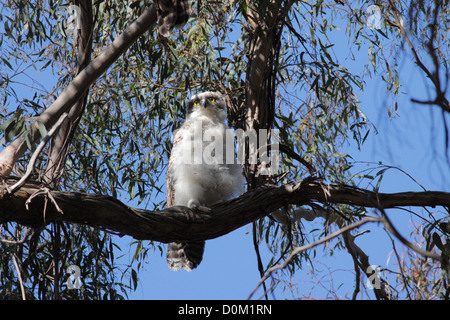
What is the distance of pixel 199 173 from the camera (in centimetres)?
293

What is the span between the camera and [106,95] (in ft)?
13.3

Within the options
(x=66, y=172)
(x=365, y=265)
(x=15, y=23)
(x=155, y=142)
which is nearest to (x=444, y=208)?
(x=365, y=265)

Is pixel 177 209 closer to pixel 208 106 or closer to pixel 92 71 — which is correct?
pixel 92 71

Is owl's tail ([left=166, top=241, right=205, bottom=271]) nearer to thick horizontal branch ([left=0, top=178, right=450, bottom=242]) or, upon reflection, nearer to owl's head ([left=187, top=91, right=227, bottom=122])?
thick horizontal branch ([left=0, top=178, right=450, bottom=242])

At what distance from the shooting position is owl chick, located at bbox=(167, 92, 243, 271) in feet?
9.57

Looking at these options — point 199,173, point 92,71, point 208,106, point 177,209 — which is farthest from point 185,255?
point 92,71

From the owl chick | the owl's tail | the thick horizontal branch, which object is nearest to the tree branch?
the thick horizontal branch

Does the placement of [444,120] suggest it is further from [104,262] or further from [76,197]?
[104,262]

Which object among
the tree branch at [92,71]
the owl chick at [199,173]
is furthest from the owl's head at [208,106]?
the tree branch at [92,71]

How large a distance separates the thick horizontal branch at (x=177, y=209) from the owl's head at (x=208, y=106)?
808 mm

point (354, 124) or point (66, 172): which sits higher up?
point (354, 124)

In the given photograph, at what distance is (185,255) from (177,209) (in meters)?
0.56

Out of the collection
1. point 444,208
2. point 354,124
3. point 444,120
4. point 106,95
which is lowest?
point 444,120

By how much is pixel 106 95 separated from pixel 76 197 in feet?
6.85
